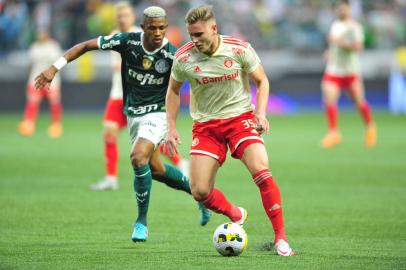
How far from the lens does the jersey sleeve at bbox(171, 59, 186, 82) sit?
321 inches

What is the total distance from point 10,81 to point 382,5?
12.8m

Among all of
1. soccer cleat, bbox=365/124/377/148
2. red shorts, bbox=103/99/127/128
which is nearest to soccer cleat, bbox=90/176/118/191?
red shorts, bbox=103/99/127/128

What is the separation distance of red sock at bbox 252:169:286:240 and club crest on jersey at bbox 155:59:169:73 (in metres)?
1.88

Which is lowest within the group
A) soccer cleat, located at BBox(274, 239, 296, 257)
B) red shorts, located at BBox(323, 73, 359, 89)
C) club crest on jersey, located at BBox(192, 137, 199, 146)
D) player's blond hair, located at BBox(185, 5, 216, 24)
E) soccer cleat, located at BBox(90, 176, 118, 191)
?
red shorts, located at BBox(323, 73, 359, 89)

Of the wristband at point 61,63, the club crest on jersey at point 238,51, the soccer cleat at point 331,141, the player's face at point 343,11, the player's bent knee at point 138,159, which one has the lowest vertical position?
the soccer cleat at point 331,141

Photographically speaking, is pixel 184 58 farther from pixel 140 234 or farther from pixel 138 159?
pixel 140 234

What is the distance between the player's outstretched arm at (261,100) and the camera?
25.5 ft

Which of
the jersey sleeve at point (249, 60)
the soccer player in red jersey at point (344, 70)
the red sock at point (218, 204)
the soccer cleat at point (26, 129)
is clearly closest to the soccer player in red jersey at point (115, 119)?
the red sock at point (218, 204)

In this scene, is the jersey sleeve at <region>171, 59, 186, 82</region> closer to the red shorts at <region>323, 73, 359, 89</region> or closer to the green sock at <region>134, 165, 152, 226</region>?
the green sock at <region>134, 165, 152, 226</region>

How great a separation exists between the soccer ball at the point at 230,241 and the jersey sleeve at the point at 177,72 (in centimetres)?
140

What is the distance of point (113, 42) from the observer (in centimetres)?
913

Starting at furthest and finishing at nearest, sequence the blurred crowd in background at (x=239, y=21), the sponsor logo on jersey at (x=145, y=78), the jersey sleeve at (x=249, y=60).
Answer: the blurred crowd in background at (x=239, y=21) < the sponsor logo on jersey at (x=145, y=78) < the jersey sleeve at (x=249, y=60)

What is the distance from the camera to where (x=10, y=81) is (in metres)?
27.8

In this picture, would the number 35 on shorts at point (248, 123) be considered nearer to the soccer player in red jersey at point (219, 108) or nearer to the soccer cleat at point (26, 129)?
the soccer player in red jersey at point (219, 108)
